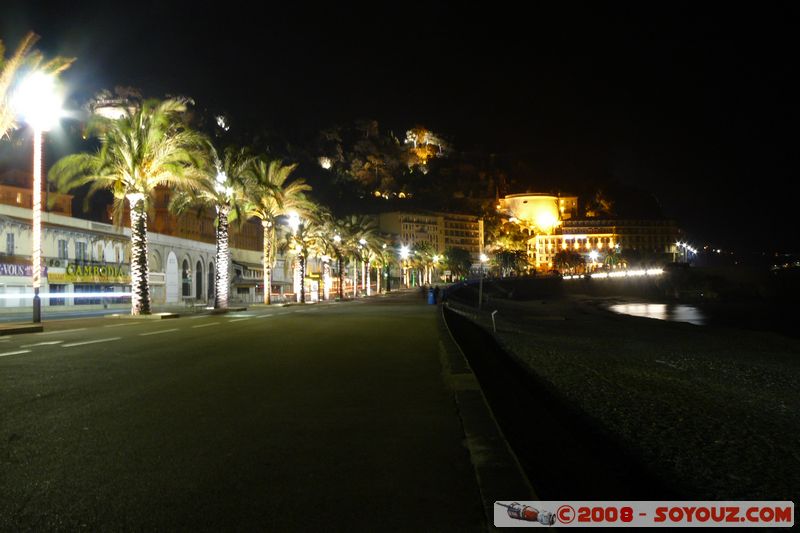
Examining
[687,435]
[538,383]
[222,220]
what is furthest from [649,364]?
[222,220]

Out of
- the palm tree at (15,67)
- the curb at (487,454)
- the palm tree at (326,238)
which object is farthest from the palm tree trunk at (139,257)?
the palm tree at (326,238)

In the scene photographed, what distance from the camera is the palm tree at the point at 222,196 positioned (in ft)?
119

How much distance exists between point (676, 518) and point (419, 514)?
5.29 ft

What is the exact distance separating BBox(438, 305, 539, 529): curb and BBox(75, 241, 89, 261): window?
40.8 metres

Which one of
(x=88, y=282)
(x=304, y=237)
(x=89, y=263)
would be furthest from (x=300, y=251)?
(x=88, y=282)

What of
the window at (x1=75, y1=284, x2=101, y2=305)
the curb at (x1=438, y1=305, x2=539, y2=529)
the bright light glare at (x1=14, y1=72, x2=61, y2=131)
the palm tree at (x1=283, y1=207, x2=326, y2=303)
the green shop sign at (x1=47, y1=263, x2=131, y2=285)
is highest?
the bright light glare at (x1=14, y1=72, x2=61, y2=131)

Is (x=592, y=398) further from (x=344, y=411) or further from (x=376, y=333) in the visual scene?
(x=376, y=333)

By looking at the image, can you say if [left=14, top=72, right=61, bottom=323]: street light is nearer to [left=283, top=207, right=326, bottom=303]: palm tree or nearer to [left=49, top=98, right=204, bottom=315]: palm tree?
[left=49, top=98, right=204, bottom=315]: palm tree

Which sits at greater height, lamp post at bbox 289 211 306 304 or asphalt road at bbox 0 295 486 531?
lamp post at bbox 289 211 306 304

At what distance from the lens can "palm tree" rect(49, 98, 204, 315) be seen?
26906 mm

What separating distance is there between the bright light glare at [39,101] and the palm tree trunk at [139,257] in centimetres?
766

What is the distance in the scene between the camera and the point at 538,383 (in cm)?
1269

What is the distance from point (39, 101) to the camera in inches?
763

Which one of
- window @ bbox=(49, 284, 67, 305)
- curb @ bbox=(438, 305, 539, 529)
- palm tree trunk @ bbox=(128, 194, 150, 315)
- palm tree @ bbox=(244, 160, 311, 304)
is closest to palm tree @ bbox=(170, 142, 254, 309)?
palm tree @ bbox=(244, 160, 311, 304)
